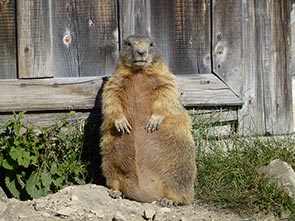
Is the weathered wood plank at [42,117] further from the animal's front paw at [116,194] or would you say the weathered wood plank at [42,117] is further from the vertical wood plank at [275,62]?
the vertical wood plank at [275,62]

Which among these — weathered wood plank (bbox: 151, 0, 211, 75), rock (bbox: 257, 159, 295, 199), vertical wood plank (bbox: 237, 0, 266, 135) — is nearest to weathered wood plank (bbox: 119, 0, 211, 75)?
weathered wood plank (bbox: 151, 0, 211, 75)

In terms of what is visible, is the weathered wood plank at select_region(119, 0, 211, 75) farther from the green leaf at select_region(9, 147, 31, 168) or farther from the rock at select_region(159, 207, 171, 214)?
the rock at select_region(159, 207, 171, 214)

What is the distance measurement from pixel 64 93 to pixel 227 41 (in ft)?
5.16

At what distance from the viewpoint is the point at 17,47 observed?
7.04 m

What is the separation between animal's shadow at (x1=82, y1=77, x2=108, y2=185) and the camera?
22.2 feet

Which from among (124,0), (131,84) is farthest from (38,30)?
(131,84)

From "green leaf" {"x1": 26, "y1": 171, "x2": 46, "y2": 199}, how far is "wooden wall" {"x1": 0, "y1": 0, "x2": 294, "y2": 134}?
0.81 metres

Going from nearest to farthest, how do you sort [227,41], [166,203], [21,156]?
[166,203] → [21,156] → [227,41]

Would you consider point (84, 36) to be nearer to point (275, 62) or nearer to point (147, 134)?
point (147, 134)

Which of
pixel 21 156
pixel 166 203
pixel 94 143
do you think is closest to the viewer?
pixel 166 203

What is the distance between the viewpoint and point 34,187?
21.1 feet

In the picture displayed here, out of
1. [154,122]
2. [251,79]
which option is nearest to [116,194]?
[154,122]

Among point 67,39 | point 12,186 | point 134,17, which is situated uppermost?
point 134,17

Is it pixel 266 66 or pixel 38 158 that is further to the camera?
pixel 266 66
